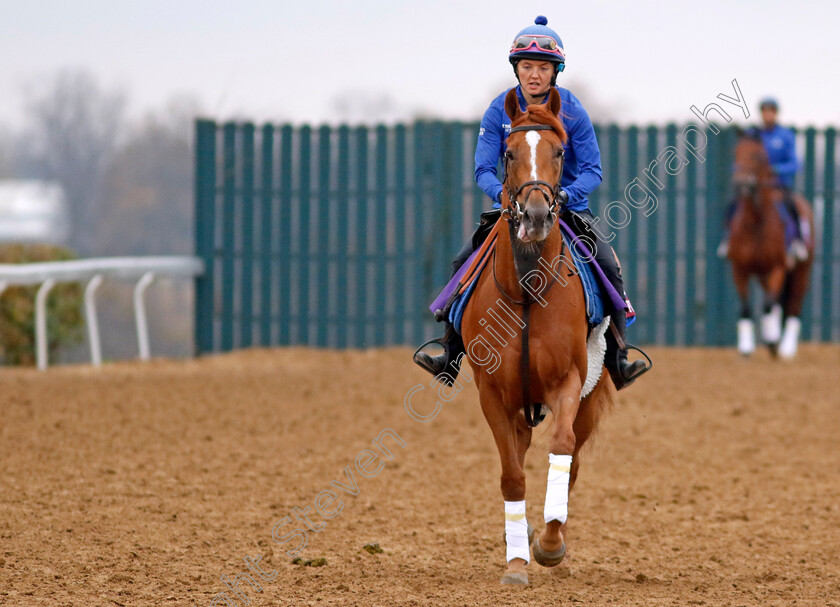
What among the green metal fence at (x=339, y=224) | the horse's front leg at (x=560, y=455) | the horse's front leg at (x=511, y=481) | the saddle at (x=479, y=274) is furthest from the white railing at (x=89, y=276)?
the horse's front leg at (x=560, y=455)

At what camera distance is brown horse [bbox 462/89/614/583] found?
220 inches

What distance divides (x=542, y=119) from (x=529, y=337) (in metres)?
1.12

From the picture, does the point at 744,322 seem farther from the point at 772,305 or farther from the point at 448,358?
the point at 448,358

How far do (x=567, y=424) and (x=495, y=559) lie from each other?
127cm

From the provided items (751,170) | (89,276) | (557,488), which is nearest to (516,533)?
(557,488)

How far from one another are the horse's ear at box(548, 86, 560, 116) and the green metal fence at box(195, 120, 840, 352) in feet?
39.0

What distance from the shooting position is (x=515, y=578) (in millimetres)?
5820

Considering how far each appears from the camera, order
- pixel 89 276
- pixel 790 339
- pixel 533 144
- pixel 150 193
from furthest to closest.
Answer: pixel 150 193 → pixel 790 339 → pixel 89 276 → pixel 533 144

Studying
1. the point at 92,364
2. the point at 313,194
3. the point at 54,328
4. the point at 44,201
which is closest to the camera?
the point at 92,364

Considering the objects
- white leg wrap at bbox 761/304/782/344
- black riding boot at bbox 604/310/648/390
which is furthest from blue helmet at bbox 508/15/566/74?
white leg wrap at bbox 761/304/782/344

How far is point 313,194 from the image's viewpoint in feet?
58.9

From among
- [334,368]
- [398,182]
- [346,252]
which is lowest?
[334,368]

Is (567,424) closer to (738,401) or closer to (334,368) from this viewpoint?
(738,401)

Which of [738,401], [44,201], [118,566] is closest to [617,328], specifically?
[118,566]
